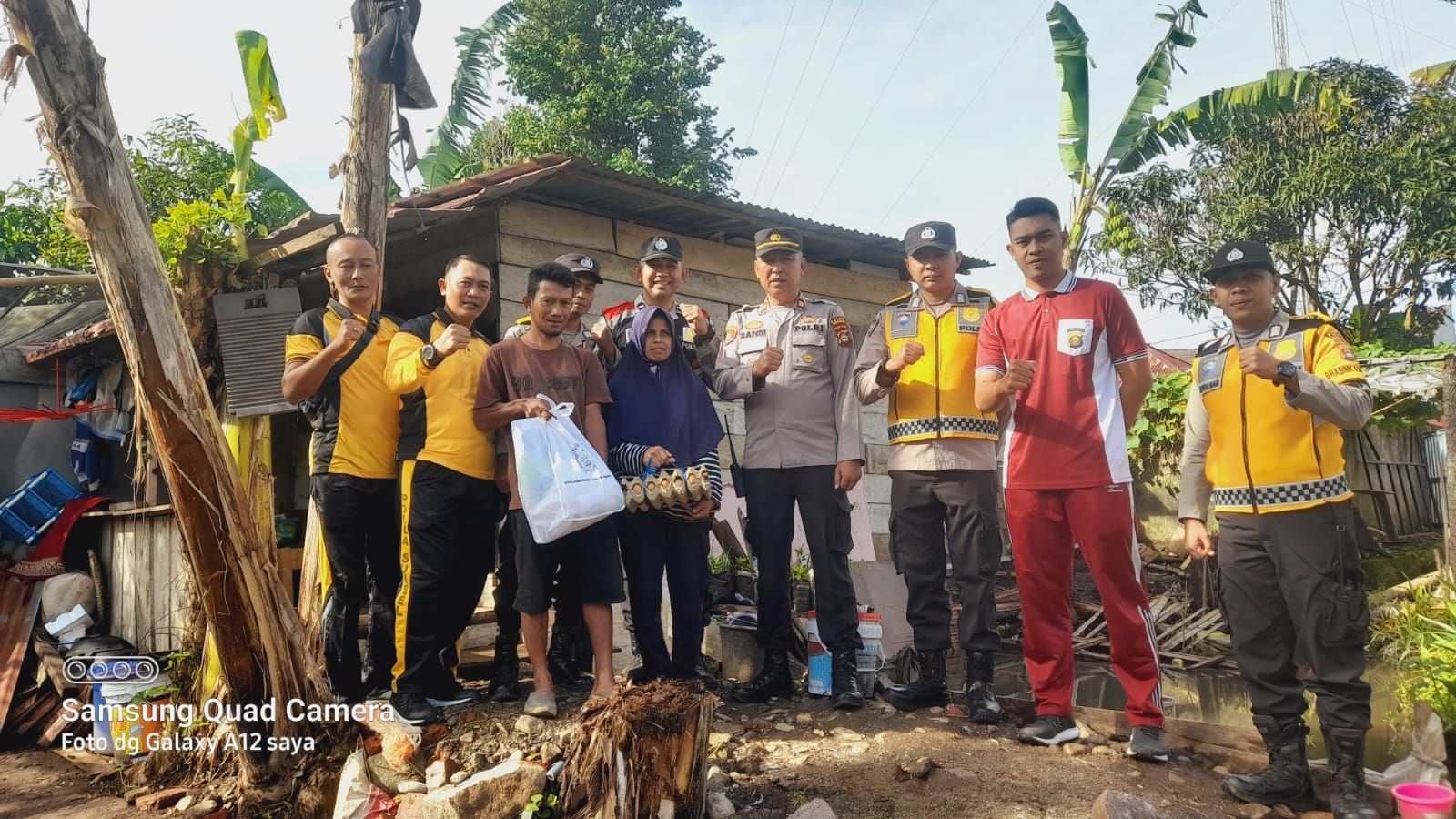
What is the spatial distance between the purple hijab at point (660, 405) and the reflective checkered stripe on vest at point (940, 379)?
0.89 metres

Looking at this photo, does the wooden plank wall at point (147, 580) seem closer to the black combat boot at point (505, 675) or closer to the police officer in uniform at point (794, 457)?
the black combat boot at point (505, 675)

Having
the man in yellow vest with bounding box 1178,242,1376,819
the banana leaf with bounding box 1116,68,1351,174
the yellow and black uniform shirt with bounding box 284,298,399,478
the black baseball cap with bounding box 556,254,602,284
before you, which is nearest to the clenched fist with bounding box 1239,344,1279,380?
the man in yellow vest with bounding box 1178,242,1376,819

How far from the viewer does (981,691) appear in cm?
394

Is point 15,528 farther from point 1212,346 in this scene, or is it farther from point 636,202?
point 1212,346

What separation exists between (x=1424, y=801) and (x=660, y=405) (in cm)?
294

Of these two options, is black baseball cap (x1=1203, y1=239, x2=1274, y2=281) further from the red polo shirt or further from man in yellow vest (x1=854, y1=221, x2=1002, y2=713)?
man in yellow vest (x1=854, y1=221, x2=1002, y2=713)

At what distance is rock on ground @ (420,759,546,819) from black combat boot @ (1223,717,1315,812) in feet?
8.10

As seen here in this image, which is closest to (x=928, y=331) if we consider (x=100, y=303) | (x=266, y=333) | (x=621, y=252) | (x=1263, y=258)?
(x=1263, y=258)

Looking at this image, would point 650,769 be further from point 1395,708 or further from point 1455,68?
point 1455,68

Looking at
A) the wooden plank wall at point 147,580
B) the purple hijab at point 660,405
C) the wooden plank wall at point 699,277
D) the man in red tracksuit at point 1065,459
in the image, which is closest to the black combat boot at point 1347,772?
the man in red tracksuit at point 1065,459

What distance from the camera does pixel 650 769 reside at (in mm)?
2844

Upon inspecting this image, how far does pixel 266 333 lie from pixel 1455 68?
19137 mm

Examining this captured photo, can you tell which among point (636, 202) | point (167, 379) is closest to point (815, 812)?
point (167, 379)

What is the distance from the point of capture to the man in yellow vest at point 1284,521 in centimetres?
304
